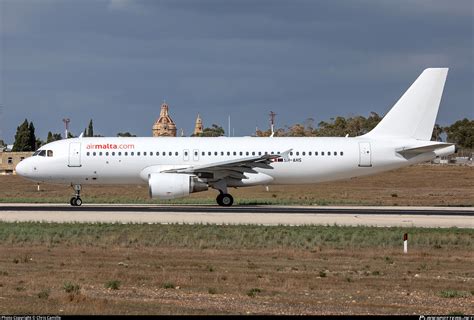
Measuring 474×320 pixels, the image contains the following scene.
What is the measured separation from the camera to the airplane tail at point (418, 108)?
4400cm

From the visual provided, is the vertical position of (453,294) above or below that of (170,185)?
below

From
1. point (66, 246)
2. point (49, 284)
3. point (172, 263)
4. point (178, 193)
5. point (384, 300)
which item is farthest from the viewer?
point (178, 193)

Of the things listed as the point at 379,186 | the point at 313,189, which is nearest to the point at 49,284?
the point at 313,189

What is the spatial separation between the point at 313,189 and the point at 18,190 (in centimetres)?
2688

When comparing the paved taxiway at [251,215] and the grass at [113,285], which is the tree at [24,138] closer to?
the paved taxiway at [251,215]

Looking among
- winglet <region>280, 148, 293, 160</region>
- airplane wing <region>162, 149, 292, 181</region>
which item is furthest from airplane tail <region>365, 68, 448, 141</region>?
airplane wing <region>162, 149, 292, 181</region>

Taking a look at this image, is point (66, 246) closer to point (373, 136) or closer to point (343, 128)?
point (373, 136)

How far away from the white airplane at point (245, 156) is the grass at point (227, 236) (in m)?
12.0

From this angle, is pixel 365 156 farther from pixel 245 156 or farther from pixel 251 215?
pixel 251 215

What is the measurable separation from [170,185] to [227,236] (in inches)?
505

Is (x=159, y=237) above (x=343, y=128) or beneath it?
beneath

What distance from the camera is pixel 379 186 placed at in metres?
76.7

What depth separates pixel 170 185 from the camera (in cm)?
3900

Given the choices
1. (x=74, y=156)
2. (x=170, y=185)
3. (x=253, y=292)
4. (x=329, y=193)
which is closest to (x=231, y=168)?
(x=170, y=185)
